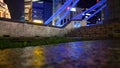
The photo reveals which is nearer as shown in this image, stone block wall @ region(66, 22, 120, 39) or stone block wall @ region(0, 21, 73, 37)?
stone block wall @ region(0, 21, 73, 37)

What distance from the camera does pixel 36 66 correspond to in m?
3.94

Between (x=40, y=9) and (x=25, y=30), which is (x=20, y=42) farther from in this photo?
(x=40, y=9)

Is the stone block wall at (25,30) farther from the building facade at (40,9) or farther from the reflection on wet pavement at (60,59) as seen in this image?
the building facade at (40,9)

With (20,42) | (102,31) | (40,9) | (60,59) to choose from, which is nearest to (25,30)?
(20,42)

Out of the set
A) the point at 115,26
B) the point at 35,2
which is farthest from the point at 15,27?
the point at 35,2

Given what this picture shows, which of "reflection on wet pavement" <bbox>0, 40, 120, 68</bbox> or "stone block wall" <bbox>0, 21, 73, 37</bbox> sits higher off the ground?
"stone block wall" <bbox>0, 21, 73, 37</bbox>

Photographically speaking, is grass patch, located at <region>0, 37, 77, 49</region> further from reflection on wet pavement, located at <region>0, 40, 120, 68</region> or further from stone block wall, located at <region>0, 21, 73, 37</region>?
reflection on wet pavement, located at <region>0, 40, 120, 68</region>

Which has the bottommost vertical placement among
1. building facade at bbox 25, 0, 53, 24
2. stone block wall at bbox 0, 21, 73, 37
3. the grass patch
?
the grass patch

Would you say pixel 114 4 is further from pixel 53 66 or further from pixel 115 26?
pixel 53 66

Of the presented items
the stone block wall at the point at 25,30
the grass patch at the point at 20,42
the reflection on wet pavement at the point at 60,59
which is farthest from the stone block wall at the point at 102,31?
the reflection on wet pavement at the point at 60,59

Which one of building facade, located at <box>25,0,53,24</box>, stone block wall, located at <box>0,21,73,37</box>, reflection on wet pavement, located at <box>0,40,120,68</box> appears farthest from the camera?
building facade, located at <box>25,0,53,24</box>

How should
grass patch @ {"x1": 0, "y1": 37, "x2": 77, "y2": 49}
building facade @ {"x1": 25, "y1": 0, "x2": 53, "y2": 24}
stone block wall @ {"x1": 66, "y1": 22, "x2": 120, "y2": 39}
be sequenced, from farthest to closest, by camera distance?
building facade @ {"x1": 25, "y1": 0, "x2": 53, "y2": 24}
stone block wall @ {"x1": 66, "y1": 22, "x2": 120, "y2": 39}
grass patch @ {"x1": 0, "y1": 37, "x2": 77, "y2": 49}

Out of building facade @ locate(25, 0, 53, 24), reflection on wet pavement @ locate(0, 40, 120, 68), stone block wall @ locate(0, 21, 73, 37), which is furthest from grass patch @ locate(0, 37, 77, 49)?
building facade @ locate(25, 0, 53, 24)

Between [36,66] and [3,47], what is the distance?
4.99 meters
